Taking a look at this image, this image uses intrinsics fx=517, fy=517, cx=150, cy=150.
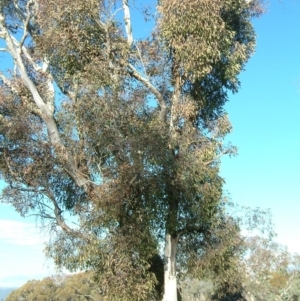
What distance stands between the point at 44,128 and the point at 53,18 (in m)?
2.09

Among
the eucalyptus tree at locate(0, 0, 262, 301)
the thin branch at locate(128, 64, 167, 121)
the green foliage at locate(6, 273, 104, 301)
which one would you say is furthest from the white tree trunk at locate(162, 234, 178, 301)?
the green foliage at locate(6, 273, 104, 301)

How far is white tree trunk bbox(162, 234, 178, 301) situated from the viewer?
9.65 meters

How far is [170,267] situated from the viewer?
9750mm

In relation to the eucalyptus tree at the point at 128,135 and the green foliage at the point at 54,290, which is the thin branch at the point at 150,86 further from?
the green foliage at the point at 54,290

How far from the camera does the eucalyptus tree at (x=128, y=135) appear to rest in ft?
29.3

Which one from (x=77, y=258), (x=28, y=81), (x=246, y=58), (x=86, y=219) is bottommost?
(x=77, y=258)

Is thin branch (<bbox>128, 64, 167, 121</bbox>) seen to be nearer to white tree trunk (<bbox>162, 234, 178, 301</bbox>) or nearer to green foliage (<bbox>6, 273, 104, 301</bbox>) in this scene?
white tree trunk (<bbox>162, 234, 178, 301</bbox>)

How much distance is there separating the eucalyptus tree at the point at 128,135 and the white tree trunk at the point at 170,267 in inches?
0.8

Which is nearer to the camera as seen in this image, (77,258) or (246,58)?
(77,258)

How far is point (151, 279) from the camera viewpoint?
30.5 ft

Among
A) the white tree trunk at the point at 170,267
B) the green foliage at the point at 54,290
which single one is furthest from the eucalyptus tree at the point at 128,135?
the green foliage at the point at 54,290

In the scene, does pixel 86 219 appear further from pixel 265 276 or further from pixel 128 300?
pixel 265 276

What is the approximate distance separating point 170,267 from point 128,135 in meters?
2.70

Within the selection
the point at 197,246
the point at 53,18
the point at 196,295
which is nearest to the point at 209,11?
the point at 53,18
